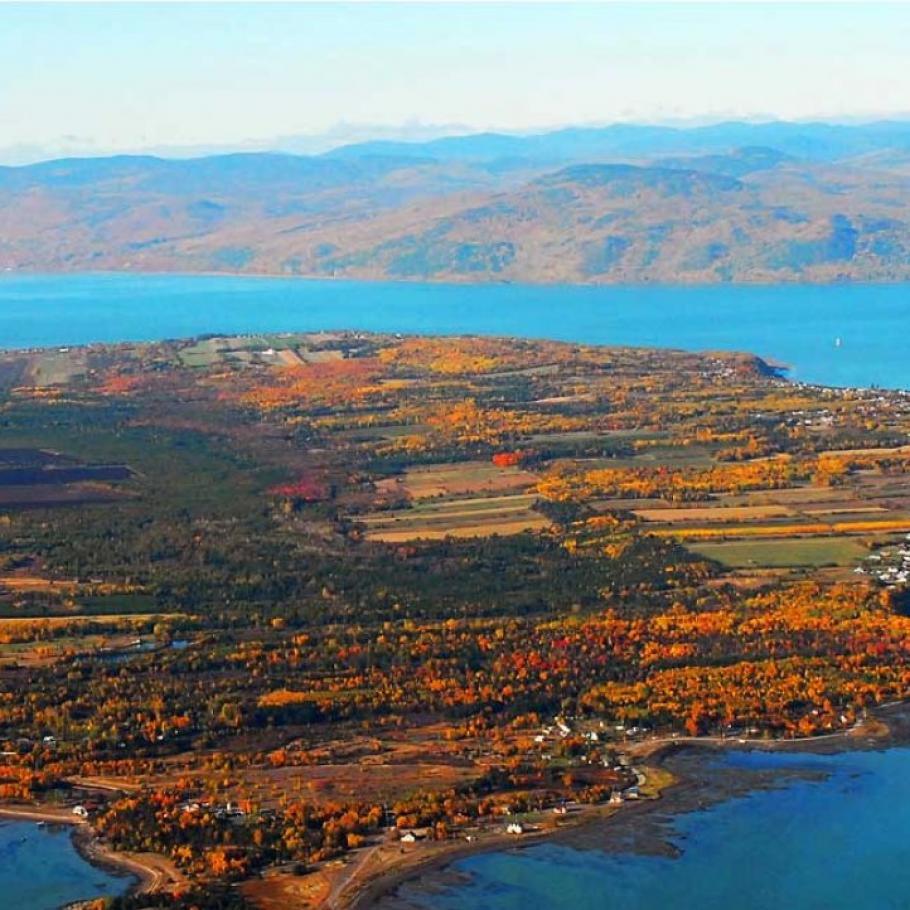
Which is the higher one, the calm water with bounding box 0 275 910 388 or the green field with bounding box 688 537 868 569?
the calm water with bounding box 0 275 910 388

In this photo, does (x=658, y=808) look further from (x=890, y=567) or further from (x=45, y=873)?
(x=890, y=567)

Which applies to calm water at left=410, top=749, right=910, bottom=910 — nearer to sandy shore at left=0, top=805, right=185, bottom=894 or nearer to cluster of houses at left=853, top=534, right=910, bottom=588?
sandy shore at left=0, top=805, right=185, bottom=894

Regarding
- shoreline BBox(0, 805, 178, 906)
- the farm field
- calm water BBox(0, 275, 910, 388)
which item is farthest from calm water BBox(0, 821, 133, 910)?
calm water BBox(0, 275, 910, 388)

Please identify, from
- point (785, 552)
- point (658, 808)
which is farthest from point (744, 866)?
point (785, 552)

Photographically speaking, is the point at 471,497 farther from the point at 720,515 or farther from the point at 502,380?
the point at 502,380

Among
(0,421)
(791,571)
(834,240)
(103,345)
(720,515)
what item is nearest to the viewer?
(791,571)

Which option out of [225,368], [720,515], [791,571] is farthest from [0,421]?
[791,571]
